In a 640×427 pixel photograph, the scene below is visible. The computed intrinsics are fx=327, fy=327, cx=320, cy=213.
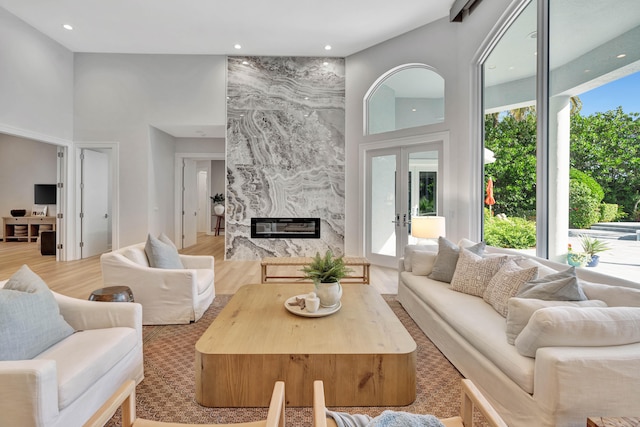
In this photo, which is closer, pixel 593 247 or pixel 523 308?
pixel 523 308

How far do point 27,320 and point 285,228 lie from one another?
188 inches

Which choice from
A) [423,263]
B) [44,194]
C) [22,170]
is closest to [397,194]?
[423,263]

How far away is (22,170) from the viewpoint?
28.2ft

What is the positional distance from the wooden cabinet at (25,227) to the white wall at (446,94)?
7755 millimetres

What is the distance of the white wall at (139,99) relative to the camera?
6109 mm

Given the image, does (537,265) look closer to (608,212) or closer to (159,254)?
(608,212)

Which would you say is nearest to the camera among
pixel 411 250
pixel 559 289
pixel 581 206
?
pixel 559 289

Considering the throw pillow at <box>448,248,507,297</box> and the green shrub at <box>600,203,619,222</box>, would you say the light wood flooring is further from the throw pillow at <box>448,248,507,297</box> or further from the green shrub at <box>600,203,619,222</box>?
the green shrub at <box>600,203,619,222</box>

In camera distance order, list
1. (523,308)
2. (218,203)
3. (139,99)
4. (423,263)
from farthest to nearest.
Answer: (218,203)
(139,99)
(423,263)
(523,308)

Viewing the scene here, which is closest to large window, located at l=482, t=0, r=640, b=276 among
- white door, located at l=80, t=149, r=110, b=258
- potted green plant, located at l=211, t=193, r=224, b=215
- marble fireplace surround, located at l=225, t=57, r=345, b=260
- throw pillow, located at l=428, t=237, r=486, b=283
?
throw pillow, located at l=428, t=237, r=486, b=283

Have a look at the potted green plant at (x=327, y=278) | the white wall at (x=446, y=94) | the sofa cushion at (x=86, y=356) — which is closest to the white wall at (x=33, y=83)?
the sofa cushion at (x=86, y=356)

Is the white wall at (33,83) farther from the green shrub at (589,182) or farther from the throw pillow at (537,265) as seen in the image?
the green shrub at (589,182)

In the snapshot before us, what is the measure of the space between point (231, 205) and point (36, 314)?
4609mm

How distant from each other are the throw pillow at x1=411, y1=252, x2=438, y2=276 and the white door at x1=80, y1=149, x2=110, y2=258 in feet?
20.5
